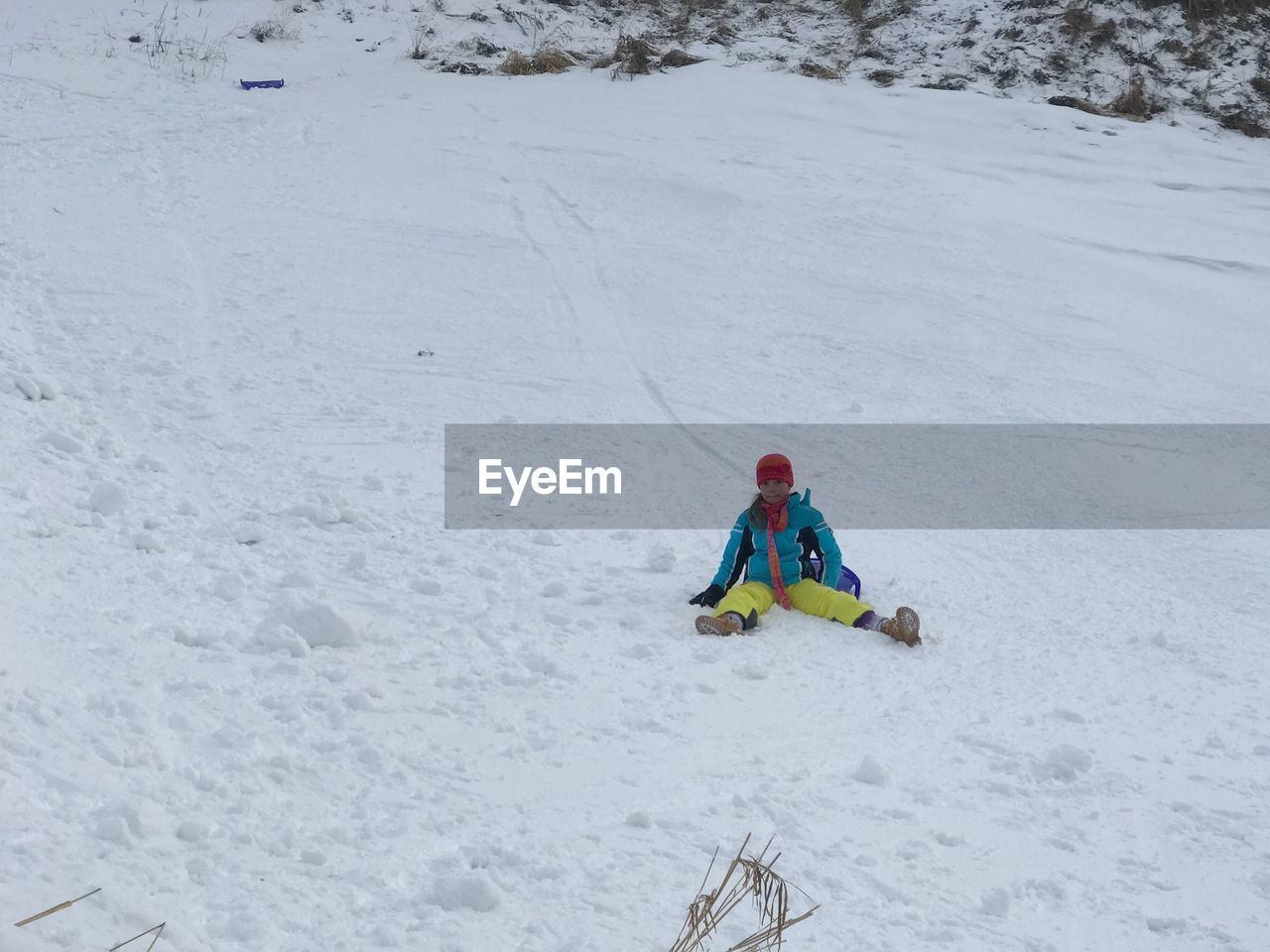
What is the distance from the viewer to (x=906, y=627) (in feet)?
17.2

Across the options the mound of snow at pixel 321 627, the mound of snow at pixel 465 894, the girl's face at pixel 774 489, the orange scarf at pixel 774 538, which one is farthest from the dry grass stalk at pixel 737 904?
the girl's face at pixel 774 489

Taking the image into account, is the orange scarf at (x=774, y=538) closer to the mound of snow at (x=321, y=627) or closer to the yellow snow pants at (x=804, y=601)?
the yellow snow pants at (x=804, y=601)

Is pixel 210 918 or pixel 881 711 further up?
pixel 210 918

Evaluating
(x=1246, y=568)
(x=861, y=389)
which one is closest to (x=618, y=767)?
(x=1246, y=568)

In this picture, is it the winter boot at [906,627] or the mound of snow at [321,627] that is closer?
the mound of snow at [321,627]

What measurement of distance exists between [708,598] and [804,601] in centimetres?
48

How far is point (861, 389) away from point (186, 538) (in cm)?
510

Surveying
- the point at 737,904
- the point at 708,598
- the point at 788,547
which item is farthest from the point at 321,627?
the point at 788,547

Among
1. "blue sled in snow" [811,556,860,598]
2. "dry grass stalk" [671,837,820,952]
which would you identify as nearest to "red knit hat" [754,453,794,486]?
"blue sled in snow" [811,556,860,598]

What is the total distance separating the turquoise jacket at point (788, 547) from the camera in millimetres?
5676

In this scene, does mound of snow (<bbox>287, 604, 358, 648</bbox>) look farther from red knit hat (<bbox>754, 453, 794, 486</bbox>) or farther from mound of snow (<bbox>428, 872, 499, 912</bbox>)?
red knit hat (<bbox>754, 453, 794, 486</bbox>)

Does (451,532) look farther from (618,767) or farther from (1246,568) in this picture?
(1246,568)

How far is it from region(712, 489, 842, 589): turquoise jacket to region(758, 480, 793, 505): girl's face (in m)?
0.08

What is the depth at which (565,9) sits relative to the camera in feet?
59.2
